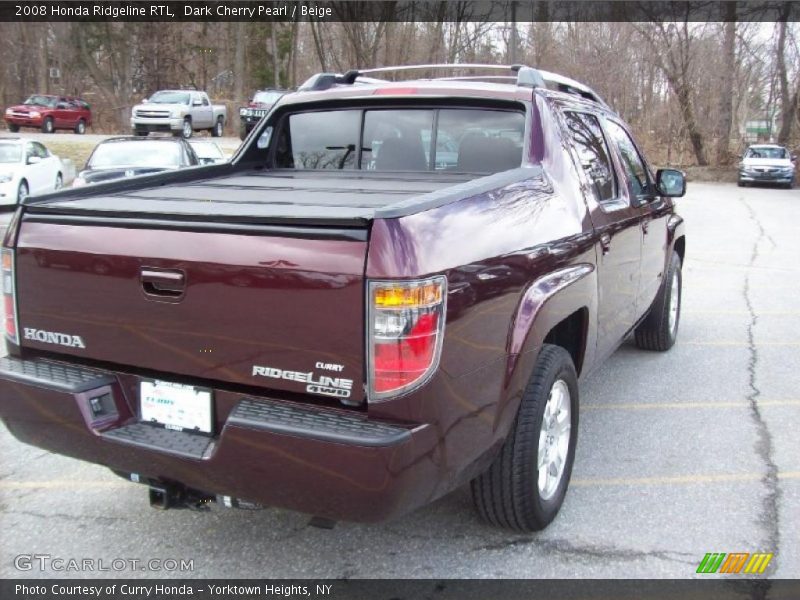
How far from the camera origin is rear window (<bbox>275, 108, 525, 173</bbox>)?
403 centimetres

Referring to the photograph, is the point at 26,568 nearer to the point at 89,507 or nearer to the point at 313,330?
the point at 89,507

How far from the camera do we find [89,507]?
11.9ft

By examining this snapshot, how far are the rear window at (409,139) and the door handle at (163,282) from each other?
1.91 metres

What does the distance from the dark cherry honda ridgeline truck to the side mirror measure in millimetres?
1758

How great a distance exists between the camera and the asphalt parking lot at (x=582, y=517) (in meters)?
3.17

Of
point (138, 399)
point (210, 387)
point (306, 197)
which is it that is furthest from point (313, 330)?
point (306, 197)

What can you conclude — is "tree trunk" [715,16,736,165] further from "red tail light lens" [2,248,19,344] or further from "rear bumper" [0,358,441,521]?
"rear bumper" [0,358,441,521]

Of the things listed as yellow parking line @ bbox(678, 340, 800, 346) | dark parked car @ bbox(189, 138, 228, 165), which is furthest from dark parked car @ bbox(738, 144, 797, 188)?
yellow parking line @ bbox(678, 340, 800, 346)

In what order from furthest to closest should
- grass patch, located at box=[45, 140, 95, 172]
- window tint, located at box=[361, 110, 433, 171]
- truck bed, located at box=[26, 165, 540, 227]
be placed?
grass patch, located at box=[45, 140, 95, 172]
window tint, located at box=[361, 110, 433, 171]
truck bed, located at box=[26, 165, 540, 227]

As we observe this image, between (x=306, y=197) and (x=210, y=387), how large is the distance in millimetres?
1139

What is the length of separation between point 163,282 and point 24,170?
1491cm

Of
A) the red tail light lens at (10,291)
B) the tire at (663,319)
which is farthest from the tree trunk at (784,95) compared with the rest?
the red tail light lens at (10,291)

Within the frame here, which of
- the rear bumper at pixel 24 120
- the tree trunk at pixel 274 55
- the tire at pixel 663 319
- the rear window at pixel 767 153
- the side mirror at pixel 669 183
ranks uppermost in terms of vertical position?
the tree trunk at pixel 274 55

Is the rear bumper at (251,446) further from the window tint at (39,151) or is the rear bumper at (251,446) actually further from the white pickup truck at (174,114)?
the white pickup truck at (174,114)
